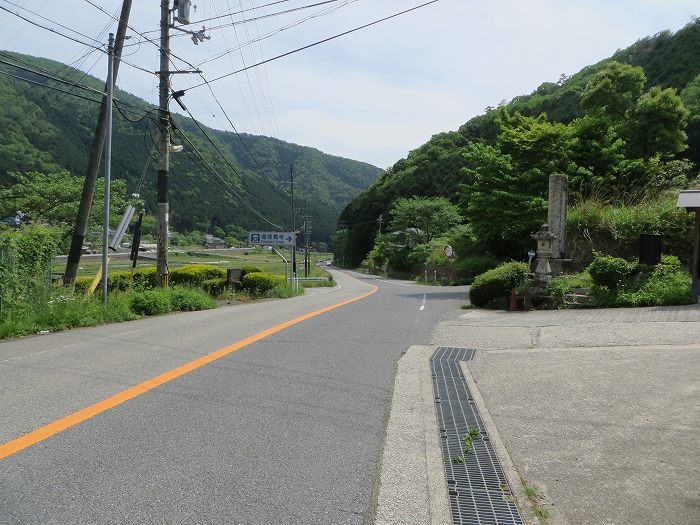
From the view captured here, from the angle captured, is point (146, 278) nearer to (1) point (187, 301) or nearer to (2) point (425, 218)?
(1) point (187, 301)

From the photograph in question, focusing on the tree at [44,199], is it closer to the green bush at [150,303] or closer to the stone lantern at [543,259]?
the green bush at [150,303]

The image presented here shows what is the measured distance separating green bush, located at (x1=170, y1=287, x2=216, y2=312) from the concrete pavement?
1029 cm

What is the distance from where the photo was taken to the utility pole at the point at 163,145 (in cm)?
1923

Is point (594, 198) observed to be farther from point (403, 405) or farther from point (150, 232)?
point (150, 232)

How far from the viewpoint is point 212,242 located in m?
56.1

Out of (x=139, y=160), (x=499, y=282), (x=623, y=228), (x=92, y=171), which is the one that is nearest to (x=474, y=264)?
(x=623, y=228)

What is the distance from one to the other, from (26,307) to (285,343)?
21.5 feet

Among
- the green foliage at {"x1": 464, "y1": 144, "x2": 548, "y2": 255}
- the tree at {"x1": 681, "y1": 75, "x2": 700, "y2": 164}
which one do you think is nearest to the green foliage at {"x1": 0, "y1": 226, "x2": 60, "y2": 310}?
the green foliage at {"x1": 464, "y1": 144, "x2": 548, "y2": 255}

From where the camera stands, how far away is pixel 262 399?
6.13 m

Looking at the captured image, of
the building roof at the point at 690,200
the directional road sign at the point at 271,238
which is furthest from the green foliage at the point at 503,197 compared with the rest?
the building roof at the point at 690,200

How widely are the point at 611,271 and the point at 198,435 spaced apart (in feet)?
42.2

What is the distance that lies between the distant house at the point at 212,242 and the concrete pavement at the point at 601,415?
46749 millimetres

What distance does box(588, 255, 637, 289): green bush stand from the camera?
48.9ft

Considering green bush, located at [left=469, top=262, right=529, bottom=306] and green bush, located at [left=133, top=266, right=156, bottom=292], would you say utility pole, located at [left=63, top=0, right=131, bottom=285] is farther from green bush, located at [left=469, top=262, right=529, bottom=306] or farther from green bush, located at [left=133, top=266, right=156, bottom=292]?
green bush, located at [left=469, top=262, right=529, bottom=306]
